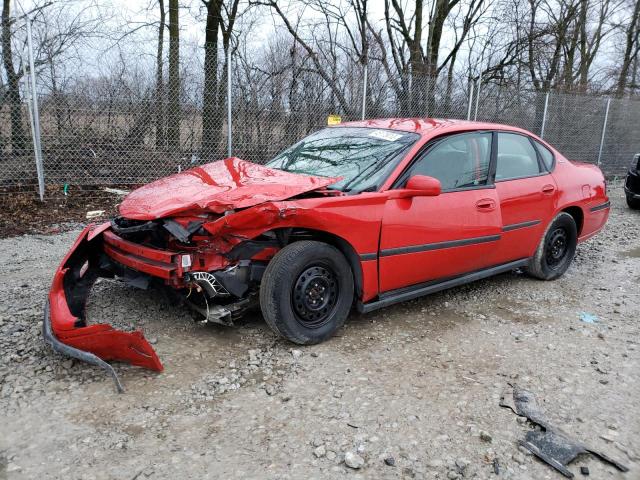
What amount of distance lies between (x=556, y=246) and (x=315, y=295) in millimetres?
3049

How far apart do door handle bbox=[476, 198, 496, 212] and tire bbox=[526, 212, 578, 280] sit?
1028 millimetres

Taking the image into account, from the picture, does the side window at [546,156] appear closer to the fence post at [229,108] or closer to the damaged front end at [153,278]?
the damaged front end at [153,278]

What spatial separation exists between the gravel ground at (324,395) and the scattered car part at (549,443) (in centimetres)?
5

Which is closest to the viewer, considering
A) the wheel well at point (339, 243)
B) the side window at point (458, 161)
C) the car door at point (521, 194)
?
the wheel well at point (339, 243)

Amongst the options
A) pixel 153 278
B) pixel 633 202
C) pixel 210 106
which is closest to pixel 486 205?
pixel 153 278

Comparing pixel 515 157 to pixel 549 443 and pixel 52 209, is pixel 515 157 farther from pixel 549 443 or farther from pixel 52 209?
pixel 52 209

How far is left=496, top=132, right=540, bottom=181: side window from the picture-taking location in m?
4.47

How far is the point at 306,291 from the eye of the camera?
10.9ft

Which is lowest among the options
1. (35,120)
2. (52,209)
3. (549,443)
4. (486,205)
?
(549,443)

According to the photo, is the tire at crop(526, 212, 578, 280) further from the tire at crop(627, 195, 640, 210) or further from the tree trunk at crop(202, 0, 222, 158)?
the tree trunk at crop(202, 0, 222, 158)

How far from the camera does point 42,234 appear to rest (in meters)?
6.07

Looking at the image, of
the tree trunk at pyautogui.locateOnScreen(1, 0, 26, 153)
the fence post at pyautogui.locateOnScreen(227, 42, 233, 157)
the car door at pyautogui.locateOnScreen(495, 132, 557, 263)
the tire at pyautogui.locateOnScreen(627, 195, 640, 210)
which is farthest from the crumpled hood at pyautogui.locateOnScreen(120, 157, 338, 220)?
Result: the tire at pyautogui.locateOnScreen(627, 195, 640, 210)

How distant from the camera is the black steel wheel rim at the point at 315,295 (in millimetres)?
3285

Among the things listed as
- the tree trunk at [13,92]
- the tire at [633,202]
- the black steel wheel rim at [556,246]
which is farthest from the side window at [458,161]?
the tire at [633,202]
